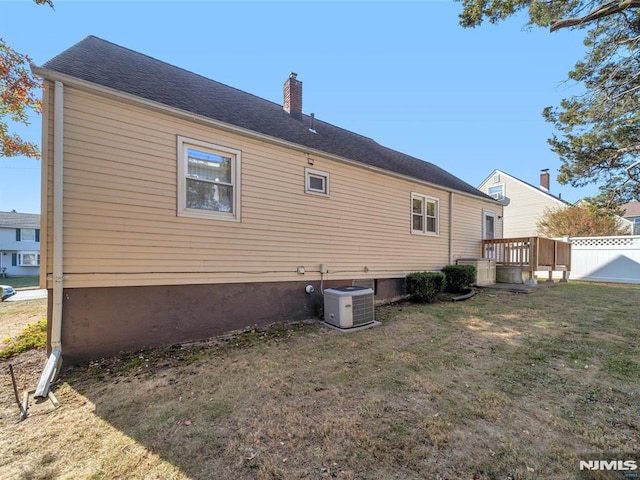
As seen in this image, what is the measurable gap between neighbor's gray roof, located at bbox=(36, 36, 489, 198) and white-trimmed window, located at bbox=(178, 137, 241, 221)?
675mm

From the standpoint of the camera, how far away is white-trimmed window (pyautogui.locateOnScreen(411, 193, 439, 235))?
9688 mm

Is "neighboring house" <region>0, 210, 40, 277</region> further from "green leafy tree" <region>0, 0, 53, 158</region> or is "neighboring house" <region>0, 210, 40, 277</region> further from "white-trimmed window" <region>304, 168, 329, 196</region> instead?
"white-trimmed window" <region>304, 168, 329, 196</region>

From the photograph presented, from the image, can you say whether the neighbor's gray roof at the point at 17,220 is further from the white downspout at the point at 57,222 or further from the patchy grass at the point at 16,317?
the white downspout at the point at 57,222

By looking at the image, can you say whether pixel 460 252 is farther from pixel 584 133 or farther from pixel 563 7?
pixel 563 7

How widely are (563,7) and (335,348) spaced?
10131mm

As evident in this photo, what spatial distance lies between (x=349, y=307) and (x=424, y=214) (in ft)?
17.8

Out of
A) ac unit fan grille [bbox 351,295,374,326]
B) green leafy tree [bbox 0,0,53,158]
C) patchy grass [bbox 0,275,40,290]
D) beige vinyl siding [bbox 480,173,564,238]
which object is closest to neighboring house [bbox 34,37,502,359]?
ac unit fan grille [bbox 351,295,374,326]

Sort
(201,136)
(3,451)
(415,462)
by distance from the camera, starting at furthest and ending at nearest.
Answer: (201,136) < (3,451) < (415,462)

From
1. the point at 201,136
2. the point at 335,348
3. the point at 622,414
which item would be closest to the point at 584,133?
the point at 622,414

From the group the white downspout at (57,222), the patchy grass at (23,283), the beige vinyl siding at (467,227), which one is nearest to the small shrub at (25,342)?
the white downspout at (57,222)

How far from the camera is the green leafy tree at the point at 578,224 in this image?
1772 centimetres

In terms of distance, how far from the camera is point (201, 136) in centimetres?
549

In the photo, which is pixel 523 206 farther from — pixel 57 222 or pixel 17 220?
pixel 17 220

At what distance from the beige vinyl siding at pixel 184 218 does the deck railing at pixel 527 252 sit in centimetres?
590
